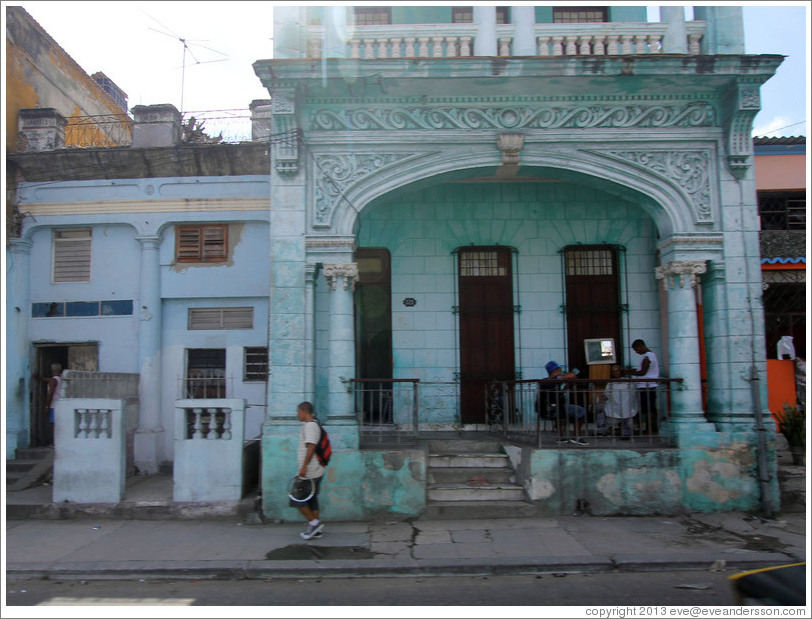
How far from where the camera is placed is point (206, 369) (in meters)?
11.2

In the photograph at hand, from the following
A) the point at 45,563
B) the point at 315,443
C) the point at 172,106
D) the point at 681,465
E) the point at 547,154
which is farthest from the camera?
the point at 172,106

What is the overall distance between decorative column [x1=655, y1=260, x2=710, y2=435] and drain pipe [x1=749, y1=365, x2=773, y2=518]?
2.21ft

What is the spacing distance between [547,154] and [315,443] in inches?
207

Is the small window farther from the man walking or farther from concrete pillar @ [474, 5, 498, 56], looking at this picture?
concrete pillar @ [474, 5, 498, 56]

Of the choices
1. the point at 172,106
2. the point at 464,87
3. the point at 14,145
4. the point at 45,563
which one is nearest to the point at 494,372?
the point at 464,87

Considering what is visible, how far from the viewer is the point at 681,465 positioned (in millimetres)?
8492

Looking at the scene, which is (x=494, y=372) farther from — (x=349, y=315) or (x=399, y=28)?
(x=399, y=28)

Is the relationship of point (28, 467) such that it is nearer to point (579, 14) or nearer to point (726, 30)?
point (579, 14)

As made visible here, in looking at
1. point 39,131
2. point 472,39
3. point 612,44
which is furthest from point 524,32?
point 39,131

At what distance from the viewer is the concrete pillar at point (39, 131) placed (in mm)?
11828

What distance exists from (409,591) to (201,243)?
7624 millimetres

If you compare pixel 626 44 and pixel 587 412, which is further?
pixel 587 412

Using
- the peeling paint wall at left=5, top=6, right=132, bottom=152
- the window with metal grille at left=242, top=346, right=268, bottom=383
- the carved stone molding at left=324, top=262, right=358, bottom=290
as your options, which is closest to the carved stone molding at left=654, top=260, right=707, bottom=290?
the carved stone molding at left=324, top=262, right=358, bottom=290

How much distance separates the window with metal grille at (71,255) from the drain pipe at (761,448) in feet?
36.9
